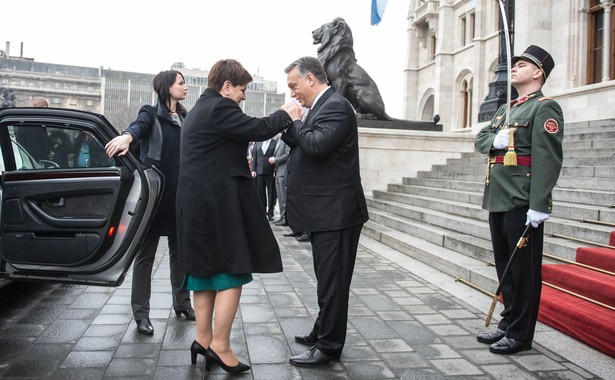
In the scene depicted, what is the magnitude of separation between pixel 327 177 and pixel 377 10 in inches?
460

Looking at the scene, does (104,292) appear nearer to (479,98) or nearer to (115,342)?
(115,342)

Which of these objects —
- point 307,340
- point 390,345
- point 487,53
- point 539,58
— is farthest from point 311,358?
point 487,53

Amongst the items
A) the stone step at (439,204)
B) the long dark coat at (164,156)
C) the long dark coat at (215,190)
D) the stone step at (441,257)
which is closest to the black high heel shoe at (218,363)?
the long dark coat at (215,190)

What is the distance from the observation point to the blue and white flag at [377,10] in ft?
46.7

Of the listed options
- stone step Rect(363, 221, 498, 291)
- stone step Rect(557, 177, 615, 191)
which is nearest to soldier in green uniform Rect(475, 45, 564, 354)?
stone step Rect(363, 221, 498, 291)

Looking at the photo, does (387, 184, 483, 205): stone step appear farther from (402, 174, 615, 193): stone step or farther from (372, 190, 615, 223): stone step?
(402, 174, 615, 193): stone step

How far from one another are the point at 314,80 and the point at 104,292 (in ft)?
10.7

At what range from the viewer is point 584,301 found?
14.6 feet

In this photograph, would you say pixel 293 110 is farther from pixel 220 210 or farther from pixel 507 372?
pixel 507 372

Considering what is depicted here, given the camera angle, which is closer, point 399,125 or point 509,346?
point 509,346

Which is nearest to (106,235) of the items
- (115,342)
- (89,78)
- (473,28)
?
(115,342)

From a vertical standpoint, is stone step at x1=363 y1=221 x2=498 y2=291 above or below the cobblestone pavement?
above

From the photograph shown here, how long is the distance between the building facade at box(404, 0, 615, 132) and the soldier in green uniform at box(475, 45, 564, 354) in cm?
1164

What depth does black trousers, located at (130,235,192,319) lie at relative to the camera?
432 centimetres
